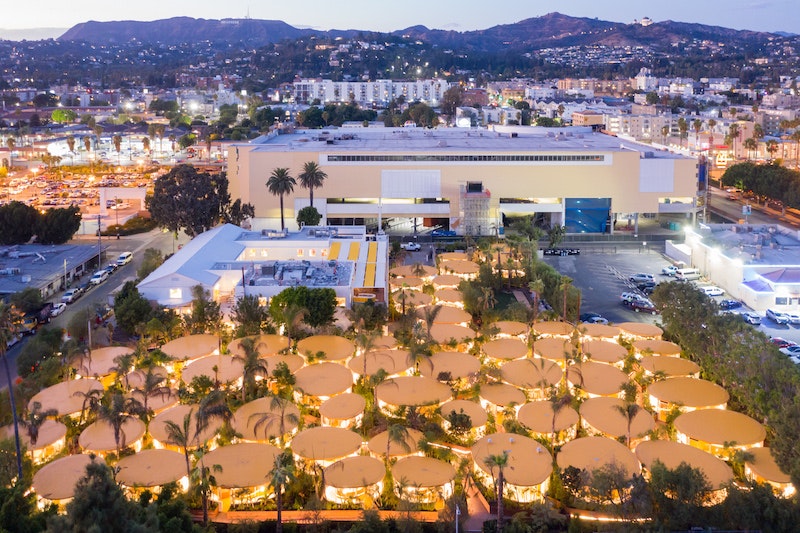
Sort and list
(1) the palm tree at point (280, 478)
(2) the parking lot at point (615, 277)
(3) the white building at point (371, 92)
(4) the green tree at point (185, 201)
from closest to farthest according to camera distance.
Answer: (1) the palm tree at point (280, 478), (2) the parking lot at point (615, 277), (4) the green tree at point (185, 201), (3) the white building at point (371, 92)

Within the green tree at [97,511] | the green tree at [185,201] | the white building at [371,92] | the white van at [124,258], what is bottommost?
the white van at [124,258]

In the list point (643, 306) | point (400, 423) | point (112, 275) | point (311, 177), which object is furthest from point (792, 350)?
point (112, 275)

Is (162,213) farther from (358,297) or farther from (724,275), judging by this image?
(724,275)

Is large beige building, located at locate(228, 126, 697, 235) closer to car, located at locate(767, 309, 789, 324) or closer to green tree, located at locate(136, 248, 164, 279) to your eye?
green tree, located at locate(136, 248, 164, 279)

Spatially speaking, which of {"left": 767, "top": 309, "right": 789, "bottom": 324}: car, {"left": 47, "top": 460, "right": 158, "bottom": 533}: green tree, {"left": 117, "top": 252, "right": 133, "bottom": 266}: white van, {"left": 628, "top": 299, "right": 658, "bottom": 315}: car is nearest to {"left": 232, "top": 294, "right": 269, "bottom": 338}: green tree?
{"left": 47, "top": 460, "right": 158, "bottom": 533}: green tree

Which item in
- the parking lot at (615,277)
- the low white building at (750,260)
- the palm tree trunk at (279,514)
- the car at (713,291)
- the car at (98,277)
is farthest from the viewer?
the car at (98,277)

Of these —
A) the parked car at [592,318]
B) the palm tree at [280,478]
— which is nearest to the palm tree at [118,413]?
the palm tree at [280,478]

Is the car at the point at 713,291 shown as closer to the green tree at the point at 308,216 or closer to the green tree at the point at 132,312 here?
the green tree at the point at 308,216
